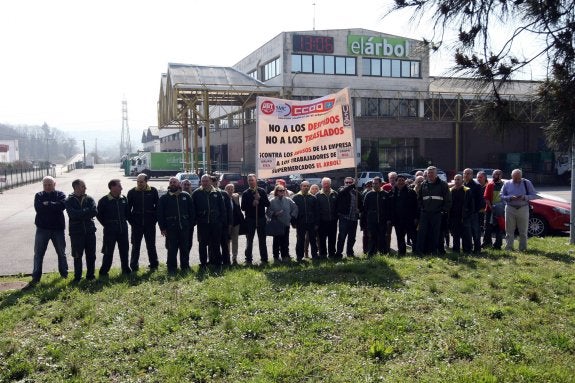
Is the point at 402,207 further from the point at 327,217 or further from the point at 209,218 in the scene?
the point at 209,218

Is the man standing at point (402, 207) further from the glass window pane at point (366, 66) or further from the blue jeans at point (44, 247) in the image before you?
the glass window pane at point (366, 66)

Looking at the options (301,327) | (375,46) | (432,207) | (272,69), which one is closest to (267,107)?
(432,207)

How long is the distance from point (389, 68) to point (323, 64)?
6.55 m

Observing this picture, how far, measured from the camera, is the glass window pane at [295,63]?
158 feet

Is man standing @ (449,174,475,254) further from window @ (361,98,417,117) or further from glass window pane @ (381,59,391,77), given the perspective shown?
glass window pane @ (381,59,391,77)

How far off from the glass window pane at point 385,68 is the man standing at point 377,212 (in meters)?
41.8

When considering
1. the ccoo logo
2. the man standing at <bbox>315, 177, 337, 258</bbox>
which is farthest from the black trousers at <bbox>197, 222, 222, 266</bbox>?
the ccoo logo

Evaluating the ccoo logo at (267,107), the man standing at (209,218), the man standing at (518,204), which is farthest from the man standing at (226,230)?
the man standing at (518,204)

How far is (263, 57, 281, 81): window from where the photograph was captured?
162 feet

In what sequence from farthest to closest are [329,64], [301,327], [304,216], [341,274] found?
[329,64] → [304,216] → [341,274] → [301,327]

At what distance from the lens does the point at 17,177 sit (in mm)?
50656

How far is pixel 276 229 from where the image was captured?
36.2 ft

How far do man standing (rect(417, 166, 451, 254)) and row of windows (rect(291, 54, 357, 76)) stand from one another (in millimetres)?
38779

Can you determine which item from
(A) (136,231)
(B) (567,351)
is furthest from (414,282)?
(A) (136,231)
